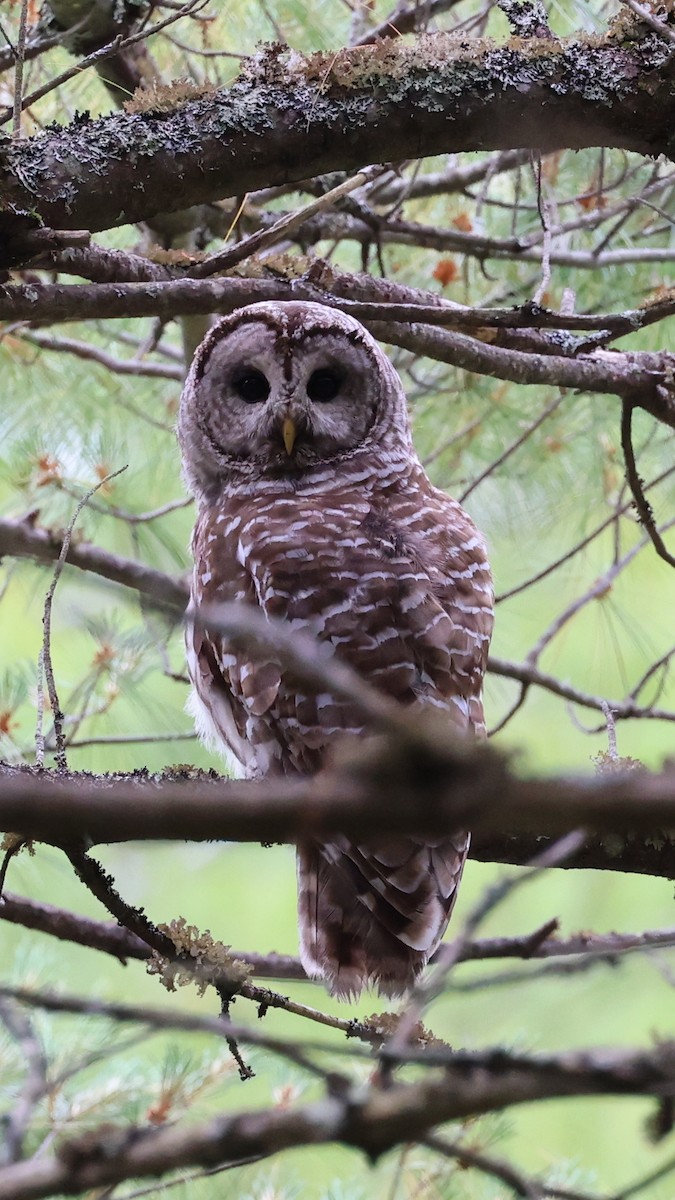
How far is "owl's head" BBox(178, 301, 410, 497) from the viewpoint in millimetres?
2568

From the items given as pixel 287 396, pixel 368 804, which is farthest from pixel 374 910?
pixel 368 804

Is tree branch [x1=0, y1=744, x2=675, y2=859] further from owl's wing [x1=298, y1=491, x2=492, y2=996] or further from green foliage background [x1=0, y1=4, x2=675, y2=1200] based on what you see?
green foliage background [x1=0, y1=4, x2=675, y2=1200]

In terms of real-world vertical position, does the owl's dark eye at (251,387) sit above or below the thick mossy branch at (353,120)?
above

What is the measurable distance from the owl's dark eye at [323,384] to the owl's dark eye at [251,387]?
100 millimetres

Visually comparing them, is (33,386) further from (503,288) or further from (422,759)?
(422,759)

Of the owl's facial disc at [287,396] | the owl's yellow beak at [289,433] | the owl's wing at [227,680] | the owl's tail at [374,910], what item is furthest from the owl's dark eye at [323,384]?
the owl's tail at [374,910]

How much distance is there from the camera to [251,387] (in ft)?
8.86

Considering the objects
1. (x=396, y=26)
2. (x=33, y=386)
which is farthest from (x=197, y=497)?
(x=396, y=26)

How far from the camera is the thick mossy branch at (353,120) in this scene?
6.26 feet

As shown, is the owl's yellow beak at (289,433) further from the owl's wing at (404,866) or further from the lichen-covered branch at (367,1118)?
the lichen-covered branch at (367,1118)

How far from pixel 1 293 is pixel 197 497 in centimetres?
90

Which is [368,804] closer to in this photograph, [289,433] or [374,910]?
[374,910]

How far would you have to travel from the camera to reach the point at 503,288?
3217 mm

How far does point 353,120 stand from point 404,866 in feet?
3.99
